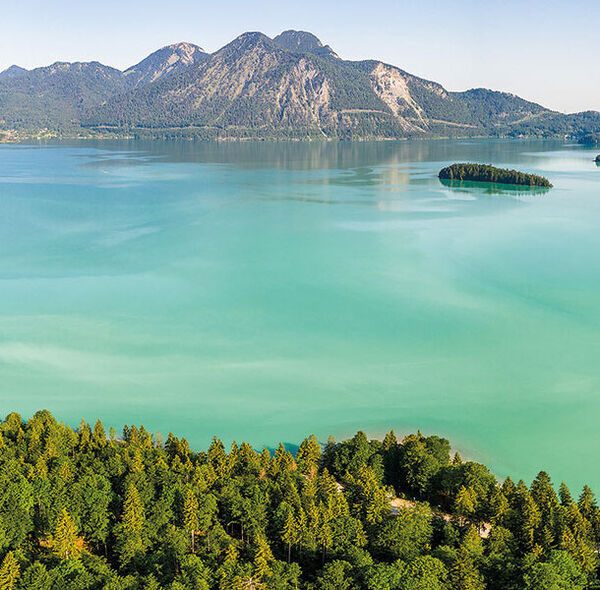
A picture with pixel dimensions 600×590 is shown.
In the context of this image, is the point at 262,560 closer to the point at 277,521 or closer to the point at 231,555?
the point at 231,555

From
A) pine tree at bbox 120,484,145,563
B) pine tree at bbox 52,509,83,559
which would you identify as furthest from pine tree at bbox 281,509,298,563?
pine tree at bbox 52,509,83,559

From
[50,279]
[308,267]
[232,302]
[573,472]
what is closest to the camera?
[573,472]

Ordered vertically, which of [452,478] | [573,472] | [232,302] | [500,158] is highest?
[500,158]

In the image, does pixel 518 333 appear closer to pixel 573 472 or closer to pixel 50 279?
pixel 573 472

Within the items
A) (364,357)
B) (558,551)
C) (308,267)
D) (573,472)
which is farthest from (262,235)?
(558,551)

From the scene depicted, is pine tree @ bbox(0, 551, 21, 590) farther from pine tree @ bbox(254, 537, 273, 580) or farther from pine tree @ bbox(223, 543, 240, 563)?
pine tree @ bbox(254, 537, 273, 580)

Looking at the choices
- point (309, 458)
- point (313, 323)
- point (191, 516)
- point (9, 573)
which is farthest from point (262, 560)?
point (313, 323)
